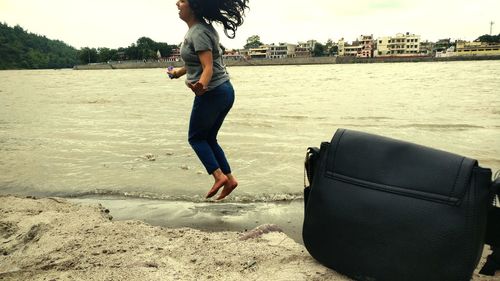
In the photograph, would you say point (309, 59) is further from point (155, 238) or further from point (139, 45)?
point (155, 238)

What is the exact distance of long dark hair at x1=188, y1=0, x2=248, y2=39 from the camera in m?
2.59

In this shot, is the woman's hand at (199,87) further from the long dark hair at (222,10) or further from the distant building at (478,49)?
the distant building at (478,49)

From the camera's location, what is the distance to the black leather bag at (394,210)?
57.2 inches

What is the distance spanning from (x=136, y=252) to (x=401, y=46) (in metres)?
133

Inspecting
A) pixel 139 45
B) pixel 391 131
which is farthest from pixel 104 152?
pixel 139 45

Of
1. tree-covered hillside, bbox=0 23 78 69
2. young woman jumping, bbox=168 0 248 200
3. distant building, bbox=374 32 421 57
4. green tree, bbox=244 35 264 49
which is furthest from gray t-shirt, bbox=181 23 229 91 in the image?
green tree, bbox=244 35 264 49

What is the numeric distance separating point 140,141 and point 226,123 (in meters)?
2.04

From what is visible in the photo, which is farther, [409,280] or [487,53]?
[487,53]

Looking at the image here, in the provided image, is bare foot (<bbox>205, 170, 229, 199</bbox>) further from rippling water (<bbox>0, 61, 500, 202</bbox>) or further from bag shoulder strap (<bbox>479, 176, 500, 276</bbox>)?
bag shoulder strap (<bbox>479, 176, 500, 276</bbox>)

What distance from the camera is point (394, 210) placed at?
1574 mm

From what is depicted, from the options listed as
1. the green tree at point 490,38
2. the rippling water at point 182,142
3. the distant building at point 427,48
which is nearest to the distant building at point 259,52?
the distant building at point 427,48

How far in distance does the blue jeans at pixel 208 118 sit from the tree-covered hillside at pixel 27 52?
393 feet

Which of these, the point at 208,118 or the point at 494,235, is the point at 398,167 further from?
the point at 208,118

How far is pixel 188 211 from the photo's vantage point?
2.98 m
